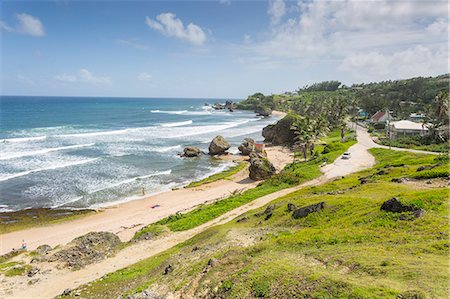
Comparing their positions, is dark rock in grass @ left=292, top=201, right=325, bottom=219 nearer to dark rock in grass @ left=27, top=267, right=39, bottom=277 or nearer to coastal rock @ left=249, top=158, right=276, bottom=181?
dark rock in grass @ left=27, top=267, right=39, bottom=277

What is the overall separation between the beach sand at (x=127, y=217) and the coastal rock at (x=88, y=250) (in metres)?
3.03

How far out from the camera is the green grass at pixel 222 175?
162ft

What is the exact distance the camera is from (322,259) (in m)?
14.3

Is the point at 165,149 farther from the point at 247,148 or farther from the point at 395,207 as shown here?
the point at 395,207

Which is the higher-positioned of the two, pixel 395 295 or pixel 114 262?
pixel 395 295

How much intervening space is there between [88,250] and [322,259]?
19094mm

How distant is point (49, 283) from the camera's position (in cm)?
2125

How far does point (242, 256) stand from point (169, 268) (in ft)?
14.8

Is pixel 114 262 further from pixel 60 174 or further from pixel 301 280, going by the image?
pixel 60 174

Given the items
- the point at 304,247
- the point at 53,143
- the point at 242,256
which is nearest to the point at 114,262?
the point at 242,256

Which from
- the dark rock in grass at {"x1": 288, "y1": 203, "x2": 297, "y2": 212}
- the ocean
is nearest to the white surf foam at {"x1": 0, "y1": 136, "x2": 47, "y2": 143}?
the ocean

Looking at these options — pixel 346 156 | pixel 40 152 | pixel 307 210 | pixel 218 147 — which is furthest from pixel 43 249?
pixel 40 152

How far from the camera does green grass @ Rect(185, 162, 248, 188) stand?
49.5 meters

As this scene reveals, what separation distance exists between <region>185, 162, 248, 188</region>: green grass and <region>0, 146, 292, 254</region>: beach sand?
1.46 meters
